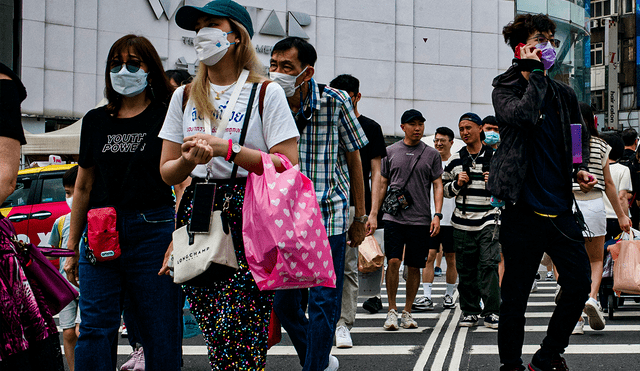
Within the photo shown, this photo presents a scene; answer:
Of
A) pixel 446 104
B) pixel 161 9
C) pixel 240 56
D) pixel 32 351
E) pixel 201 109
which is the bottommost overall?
pixel 32 351

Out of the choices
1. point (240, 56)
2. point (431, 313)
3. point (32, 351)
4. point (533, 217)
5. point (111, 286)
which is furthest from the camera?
point (431, 313)

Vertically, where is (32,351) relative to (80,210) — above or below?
below

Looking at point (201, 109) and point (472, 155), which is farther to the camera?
point (472, 155)

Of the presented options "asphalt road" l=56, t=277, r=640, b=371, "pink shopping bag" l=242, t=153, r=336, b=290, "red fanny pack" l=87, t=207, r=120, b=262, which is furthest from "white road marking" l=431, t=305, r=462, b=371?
"pink shopping bag" l=242, t=153, r=336, b=290

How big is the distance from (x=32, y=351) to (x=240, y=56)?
4.68 feet

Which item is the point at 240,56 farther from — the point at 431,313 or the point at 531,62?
the point at 431,313

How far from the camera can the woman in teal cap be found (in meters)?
2.96

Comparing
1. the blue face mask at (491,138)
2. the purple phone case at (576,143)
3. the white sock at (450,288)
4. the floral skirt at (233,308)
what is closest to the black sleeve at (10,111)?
the floral skirt at (233,308)

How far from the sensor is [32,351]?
112 inches

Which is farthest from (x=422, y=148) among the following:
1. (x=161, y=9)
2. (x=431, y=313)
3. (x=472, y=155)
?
(x=161, y=9)

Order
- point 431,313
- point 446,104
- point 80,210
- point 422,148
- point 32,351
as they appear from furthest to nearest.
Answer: point 446,104
point 431,313
point 422,148
point 80,210
point 32,351

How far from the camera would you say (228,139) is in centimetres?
289

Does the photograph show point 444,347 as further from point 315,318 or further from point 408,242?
point 315,318

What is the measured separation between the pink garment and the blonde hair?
90cm
